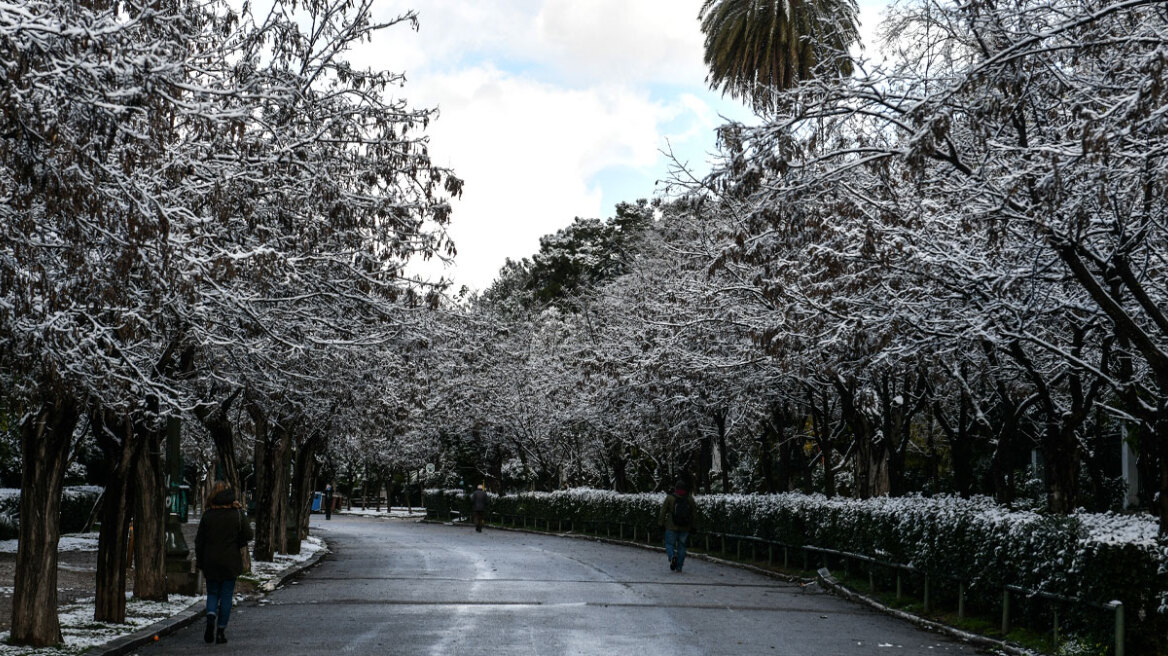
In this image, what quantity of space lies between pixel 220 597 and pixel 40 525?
1.93m

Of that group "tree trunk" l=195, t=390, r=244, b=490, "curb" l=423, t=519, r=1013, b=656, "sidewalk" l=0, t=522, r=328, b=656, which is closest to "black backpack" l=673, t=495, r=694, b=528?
"curb" l=423, t=519, r=1013, b=656

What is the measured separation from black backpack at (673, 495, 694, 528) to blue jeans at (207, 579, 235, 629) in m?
12.5

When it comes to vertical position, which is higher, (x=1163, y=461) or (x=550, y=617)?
(x=1163, y=461)

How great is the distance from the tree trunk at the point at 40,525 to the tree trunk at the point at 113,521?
1499 mm

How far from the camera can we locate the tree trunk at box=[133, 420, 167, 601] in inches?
657

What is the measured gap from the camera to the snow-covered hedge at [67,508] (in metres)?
30.0

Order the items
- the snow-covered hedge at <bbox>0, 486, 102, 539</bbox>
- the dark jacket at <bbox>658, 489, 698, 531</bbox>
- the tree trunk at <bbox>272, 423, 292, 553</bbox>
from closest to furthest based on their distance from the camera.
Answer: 1. the dark jacket at <bbox>658, 489, 698, 531</bbox>
2. the tree trunk at <bbox>272, 423, 292, 553</bbox>
3. the snow-covered hedge at <bbox>0, 486, 102, 539</bbox>

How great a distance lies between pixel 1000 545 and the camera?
1420 centimetres

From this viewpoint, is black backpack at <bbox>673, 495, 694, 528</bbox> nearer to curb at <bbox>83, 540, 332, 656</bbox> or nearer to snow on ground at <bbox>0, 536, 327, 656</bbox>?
snow on ground at <bbox>0, 536, 327, 656</bbox>

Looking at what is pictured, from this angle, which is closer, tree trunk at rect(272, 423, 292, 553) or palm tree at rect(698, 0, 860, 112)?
tree trunk at rect(272, 423, 292, 553)

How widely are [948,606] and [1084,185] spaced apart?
299 inches

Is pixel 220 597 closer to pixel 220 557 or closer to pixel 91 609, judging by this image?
pixel 220 557

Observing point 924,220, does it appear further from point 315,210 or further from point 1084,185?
point 315,210

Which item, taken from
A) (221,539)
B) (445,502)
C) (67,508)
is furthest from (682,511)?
(445,502)
